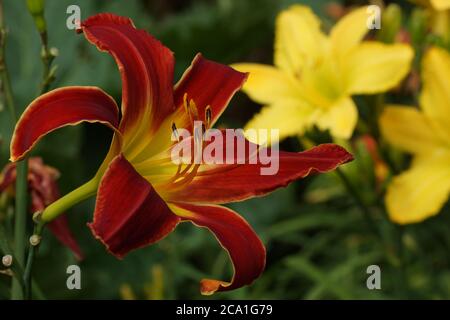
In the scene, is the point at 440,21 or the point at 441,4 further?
the point at 440,21

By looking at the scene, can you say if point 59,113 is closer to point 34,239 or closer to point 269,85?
point 34,239

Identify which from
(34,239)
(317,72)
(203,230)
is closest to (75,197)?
(34,239)

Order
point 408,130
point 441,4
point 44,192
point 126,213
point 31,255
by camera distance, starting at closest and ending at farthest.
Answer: point 126,213, point 31,255, point 44,192, point 441,4, point 408,130

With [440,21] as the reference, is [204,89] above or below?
below

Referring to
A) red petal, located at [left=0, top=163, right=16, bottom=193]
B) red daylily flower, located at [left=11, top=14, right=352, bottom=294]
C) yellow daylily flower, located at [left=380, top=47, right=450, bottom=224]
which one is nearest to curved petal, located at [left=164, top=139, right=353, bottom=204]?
red daylily flower, located at [left=11, top=14, right=352, bottom=294]

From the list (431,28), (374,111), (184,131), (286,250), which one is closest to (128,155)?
(184,131)

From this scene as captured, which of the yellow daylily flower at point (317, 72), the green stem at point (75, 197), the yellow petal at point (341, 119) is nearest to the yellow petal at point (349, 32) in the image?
the yellow daylily flower at point (317, 72)
